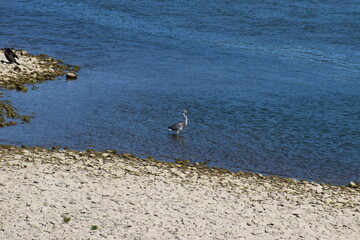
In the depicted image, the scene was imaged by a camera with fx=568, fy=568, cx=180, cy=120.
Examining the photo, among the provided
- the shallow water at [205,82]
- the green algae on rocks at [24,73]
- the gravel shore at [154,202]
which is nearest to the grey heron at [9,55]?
the green algae on rocks at [24,73]

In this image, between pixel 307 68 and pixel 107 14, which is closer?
pixel 307 68

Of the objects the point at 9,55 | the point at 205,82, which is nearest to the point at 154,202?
the point at 205,82

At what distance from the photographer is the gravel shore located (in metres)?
18.0

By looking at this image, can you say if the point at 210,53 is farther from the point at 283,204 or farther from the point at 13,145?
the point at 283,204

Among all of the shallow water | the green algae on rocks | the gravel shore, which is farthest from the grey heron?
the gravel shore

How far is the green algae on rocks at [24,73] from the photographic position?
3136 cm

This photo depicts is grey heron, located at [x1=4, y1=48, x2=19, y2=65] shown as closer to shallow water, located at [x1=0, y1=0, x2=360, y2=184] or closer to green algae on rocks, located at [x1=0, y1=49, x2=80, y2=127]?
green algae on rocks, located at [x1=0, y1=49, x2=80, y2=127]

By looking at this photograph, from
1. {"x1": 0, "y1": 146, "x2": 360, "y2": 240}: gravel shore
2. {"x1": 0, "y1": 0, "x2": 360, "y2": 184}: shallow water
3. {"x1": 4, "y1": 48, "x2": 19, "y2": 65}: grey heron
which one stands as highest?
{"x1": 0, "y1": 146, "x2": 360, "y2": 240}: gravel shore

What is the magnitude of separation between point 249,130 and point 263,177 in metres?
7.30

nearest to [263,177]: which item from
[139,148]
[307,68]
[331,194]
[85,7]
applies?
[331,194]

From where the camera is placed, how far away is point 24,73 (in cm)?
3897

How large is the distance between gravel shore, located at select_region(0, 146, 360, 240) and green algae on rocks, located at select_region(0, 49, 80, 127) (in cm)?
676

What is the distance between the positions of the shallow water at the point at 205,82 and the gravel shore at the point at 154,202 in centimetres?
323

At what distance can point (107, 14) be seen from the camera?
6681 cm
